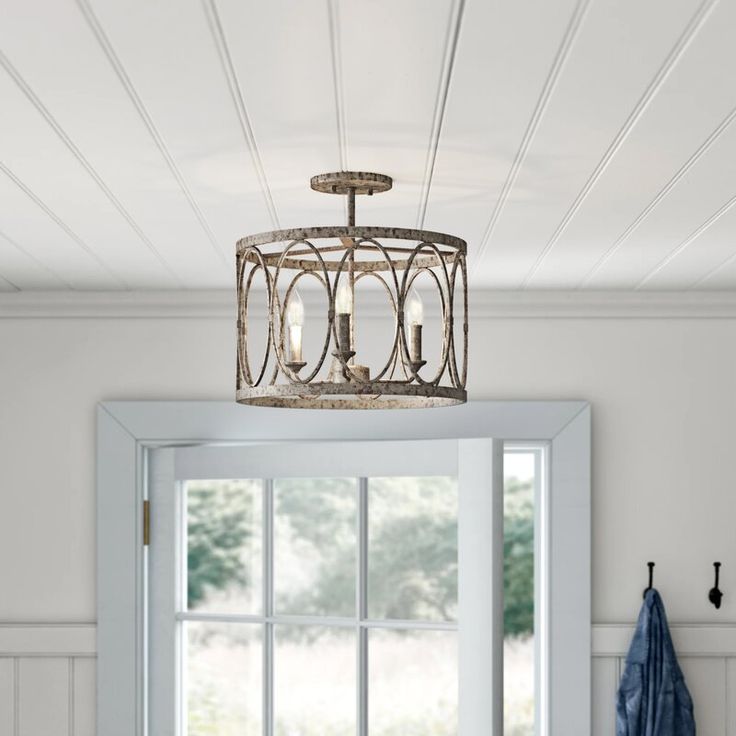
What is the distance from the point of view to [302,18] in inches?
44.4

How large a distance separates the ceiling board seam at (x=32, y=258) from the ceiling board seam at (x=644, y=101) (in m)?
1.10

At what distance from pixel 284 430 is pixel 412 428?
0.34 meters

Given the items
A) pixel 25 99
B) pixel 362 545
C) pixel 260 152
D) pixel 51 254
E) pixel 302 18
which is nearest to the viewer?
pixel 302 18

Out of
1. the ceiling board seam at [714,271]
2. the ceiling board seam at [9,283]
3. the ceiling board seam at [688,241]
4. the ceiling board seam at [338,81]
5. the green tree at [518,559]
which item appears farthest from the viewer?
the green tree at [518,559]

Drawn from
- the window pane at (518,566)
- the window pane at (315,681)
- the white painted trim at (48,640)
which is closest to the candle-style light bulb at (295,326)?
the window pane at (315,681)

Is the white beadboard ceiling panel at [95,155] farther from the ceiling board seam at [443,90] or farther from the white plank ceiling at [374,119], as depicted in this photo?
the ceiling board seam at [443,90]

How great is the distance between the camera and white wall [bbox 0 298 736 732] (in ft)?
9.66

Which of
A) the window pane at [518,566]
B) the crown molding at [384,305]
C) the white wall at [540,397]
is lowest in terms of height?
the window pane at [518,566]

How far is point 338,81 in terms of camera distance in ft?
4.27

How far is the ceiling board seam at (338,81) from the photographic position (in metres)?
1.12

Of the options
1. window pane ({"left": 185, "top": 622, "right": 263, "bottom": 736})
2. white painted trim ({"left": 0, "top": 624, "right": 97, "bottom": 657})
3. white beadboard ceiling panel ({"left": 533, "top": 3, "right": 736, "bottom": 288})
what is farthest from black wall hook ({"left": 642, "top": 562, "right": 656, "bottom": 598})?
white painted trim ({"left": 0, "top": 624, "right": 97, "bottom": 657})

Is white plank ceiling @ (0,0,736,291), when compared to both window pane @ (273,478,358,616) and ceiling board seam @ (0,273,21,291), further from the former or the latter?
window pane @ (273,478,358,616)

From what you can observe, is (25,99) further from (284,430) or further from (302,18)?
(284,430)

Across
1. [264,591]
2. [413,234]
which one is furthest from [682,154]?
[264,591]
